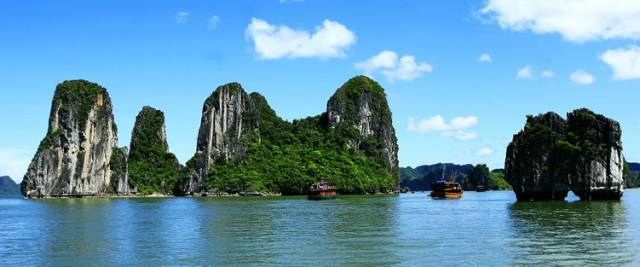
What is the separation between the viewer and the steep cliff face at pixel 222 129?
15088 cm

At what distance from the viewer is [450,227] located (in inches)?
1606

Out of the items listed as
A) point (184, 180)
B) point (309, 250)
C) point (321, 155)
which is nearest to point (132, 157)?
point (184, 180)

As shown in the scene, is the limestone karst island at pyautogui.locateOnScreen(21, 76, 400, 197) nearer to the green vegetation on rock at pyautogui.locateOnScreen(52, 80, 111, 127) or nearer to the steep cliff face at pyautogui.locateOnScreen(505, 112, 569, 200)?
the green vegetation on rock at pyautogui.locateOnScreen(52, 80, 111, 127)

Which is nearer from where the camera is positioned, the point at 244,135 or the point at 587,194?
A: the point at 587,194

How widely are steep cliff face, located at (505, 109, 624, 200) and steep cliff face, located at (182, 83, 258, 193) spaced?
84133mm

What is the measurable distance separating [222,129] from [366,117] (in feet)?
125

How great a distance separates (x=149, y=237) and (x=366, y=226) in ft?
44.6

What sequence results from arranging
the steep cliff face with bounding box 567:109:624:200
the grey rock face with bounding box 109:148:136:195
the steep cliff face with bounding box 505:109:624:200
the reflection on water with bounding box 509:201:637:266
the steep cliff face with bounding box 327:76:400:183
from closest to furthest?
1. the reflection on water with bounding box 509:201:637:266
2. the steep cliff face with bounding box 567:109:624:200
3. the steep cliff face with bounding box 505:109:624:200
4. the grey rock face with bounding box 109:148:136:195
5. the steep cliff face with bounding box 327:76:400:183

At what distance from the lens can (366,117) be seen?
16950cm

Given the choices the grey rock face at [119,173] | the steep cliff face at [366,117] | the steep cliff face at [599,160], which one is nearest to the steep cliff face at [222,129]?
the grey rock face at [119,173]

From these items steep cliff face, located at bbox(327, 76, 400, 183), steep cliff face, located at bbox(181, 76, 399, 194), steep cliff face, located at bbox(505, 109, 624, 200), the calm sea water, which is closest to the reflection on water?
the calm sea water

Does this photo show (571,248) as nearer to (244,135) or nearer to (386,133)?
(244,135)

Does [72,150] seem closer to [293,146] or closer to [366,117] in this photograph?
[293,146]

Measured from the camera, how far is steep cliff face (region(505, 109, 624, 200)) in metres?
76.1
